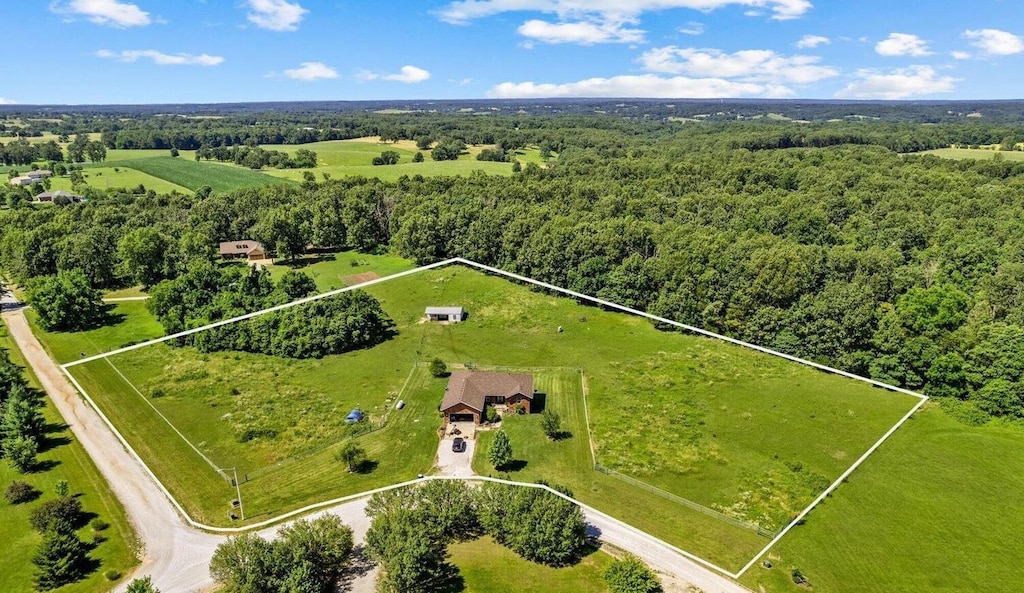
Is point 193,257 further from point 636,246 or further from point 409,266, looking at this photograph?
point 636,246

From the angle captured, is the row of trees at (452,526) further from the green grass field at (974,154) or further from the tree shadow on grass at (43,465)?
the green grass field at (974,154)

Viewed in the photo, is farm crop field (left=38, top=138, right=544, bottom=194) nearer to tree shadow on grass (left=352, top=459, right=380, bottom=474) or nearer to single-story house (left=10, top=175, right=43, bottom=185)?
single-story house (left=10, top=175, right=43, bottom=185)

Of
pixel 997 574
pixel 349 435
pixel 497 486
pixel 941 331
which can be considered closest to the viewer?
pixel 997 574

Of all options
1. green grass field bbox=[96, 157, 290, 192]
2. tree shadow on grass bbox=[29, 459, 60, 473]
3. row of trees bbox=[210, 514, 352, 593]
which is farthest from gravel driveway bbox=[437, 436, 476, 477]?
green grass field bbox=[96, 157, 290, 192]

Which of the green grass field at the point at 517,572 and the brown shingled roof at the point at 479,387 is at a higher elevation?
the brown shingled roof at the point at 479,387

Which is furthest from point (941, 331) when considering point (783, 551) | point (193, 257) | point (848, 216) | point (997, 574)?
point (193, 257)

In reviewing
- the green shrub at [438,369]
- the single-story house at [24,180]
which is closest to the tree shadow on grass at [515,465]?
the green shrub at [438,369]

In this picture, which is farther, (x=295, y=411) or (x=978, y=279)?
(x=978, y=279)
